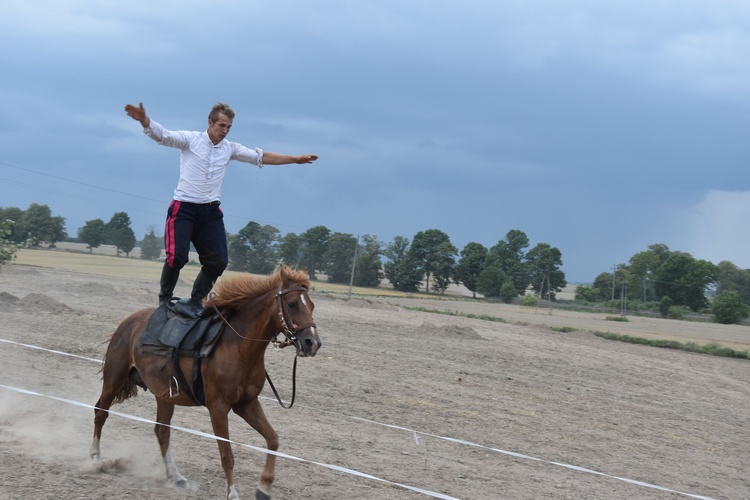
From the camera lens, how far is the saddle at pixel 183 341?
20.4 feet

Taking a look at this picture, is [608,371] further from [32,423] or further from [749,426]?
[32,423]

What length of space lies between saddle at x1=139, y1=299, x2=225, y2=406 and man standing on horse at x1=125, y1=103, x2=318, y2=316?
0.54 feet

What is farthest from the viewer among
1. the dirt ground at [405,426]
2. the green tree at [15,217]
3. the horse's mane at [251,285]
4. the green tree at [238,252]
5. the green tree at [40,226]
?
the green tree at [40,226]

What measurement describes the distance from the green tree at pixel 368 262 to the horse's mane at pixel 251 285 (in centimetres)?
2976

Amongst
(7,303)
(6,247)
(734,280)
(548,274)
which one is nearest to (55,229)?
(6,247)

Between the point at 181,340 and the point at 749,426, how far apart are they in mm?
10925

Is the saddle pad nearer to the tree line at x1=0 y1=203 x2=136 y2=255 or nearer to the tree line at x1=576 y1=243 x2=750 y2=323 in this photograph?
the tree line at x1=0 y1=203 x2=136 y2=255

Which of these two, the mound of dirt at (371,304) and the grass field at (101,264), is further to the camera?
the grass field at (101,264)

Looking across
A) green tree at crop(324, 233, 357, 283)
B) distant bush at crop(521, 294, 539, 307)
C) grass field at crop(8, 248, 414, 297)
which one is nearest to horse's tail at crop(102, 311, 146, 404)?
grass field at crop(8, 248, 414, 297)

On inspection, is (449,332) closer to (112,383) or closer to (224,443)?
(112,383)

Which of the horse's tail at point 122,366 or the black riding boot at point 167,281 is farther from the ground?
the black riding boot at point 167,281

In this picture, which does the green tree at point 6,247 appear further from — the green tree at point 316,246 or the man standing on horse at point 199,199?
the man standing on horse at point 199,199

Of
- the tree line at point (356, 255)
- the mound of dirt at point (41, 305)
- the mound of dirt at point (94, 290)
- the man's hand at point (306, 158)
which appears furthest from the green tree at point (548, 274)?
the man's hand at point (306, 158)

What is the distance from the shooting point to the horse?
582cm
